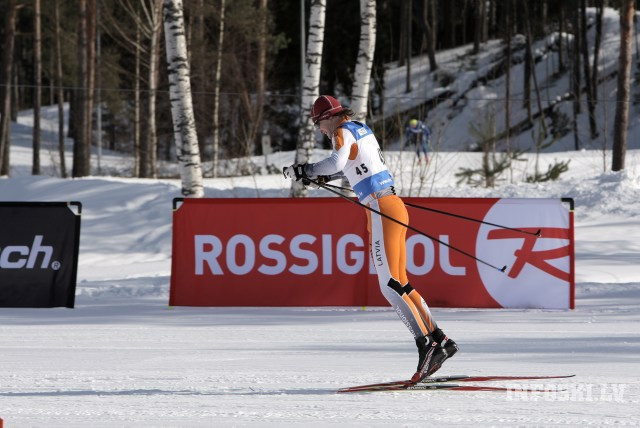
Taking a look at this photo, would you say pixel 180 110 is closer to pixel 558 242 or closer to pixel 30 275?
pixel 30 275

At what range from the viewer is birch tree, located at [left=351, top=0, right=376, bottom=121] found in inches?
683

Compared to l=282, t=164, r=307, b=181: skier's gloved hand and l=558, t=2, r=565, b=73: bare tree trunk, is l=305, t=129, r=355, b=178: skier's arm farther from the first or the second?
l=558, t=2, r=565, b=73: bare tree trunk

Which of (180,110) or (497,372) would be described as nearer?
(497,372)

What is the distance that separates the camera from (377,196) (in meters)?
6.86

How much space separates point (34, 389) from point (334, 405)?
2080 mm

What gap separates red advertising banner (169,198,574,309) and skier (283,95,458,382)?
3.88 m

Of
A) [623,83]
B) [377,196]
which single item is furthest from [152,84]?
[377,196]

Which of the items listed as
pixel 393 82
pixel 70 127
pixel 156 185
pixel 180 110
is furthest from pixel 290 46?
pixel 180 110

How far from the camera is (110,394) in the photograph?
255 inches

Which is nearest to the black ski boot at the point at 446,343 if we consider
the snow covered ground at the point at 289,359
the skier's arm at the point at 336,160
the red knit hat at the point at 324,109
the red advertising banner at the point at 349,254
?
the snow covered ground at the point at 289,359

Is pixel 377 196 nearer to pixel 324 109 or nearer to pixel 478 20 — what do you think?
pixel 324 109

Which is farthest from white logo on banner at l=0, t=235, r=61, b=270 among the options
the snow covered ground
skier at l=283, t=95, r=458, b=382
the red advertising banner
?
skier at l=283, t=95, r=458, b=382

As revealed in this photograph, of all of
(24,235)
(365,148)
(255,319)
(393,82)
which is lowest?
(255,319)

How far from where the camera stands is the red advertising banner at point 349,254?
35.7ft
